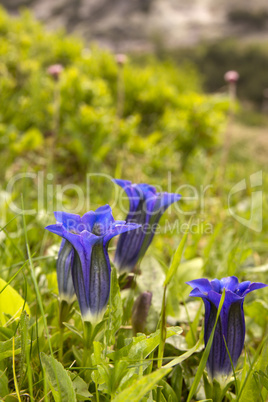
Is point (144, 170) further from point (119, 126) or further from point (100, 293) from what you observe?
point (100, 293)

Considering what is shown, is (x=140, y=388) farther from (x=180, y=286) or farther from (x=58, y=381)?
(x=180, y=286)

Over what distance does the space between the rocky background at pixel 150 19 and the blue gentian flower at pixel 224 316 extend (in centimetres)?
926

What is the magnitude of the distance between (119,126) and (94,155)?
30cm

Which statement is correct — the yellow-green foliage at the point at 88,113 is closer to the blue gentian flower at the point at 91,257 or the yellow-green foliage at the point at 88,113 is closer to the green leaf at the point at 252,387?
the blue gentian flower at the point at 91,257

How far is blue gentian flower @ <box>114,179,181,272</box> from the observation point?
3.31ft

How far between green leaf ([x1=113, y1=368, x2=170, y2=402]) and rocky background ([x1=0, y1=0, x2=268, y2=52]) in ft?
30.8

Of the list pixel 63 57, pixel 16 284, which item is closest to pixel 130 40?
pixel 63 57

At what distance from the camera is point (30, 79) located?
3312mm
